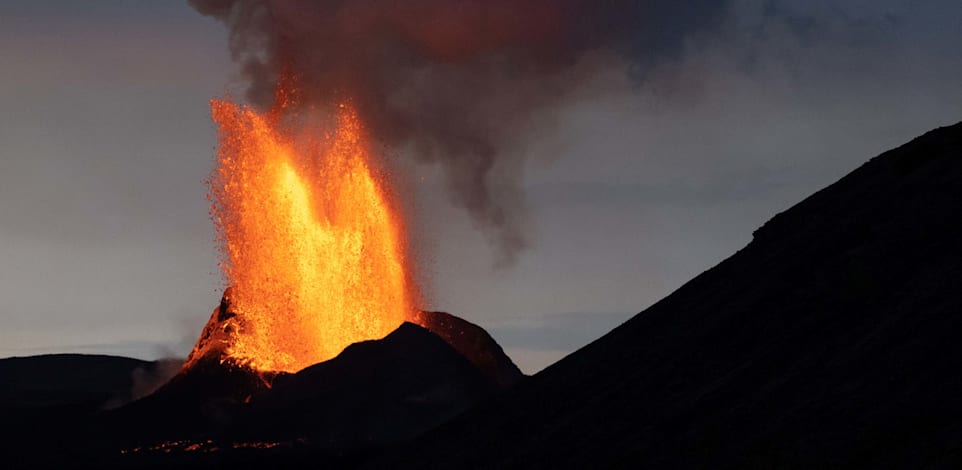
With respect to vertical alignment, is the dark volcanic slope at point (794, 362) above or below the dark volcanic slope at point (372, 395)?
below

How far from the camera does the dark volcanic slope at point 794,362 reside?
32719 millimetres

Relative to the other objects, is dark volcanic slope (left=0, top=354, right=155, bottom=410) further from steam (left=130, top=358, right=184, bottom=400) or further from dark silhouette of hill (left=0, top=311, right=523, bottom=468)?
dark silhouette of hill (left=0, top=311, right=523, bottom=468)

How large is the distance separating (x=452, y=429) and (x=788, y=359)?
2112cm

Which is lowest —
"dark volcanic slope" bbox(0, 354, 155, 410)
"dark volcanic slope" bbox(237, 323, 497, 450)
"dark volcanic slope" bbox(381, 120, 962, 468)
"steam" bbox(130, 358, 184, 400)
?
"dark volcanic slope" bbox(381, 120, 962, 468)

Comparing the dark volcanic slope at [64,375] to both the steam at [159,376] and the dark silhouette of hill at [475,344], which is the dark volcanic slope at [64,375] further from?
the dark silhouette of hill at [475,344]

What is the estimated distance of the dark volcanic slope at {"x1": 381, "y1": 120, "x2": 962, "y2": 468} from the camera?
32.7 metres

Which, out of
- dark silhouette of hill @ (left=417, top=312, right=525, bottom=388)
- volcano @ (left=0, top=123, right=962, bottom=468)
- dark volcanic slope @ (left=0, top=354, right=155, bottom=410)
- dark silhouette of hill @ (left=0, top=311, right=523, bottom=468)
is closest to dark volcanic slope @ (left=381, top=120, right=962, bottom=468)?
volcano @ (left=0, top=123, right=962, bottom=468)

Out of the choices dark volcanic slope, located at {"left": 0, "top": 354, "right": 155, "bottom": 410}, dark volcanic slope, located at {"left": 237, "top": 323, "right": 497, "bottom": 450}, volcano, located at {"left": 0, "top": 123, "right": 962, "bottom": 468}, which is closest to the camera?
volcano, located at {"left": 0, "top": 123, "right": 962, "bottom": 468}

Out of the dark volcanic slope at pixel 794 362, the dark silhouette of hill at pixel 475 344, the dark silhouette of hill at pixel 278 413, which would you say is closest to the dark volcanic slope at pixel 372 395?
the dark silhouette of hill at pixel 278 413

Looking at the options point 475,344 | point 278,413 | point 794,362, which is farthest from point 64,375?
point 794,362

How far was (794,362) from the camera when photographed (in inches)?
1619

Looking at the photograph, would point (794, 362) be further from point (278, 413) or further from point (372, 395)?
point (278, 413)

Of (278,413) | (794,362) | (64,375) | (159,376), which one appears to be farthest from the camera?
(64,375)

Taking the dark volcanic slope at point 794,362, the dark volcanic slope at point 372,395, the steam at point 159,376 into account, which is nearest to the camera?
the dark volcanic slope at point 794,362
